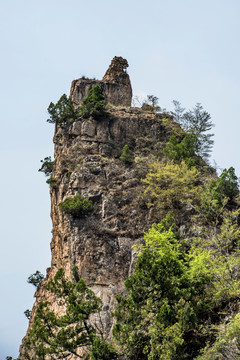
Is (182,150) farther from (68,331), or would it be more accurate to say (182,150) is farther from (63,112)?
(68,331)

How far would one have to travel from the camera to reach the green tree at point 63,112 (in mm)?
50562

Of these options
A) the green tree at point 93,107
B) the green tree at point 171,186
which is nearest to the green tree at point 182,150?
the green tree at point 171,186

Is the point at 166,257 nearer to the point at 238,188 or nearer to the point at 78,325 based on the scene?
the point at 78,325

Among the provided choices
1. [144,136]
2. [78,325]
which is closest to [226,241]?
[78,325]

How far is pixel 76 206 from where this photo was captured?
41031mm

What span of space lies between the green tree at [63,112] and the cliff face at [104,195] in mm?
902

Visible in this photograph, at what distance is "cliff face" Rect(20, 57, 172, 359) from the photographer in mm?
38812

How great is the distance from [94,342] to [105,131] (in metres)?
26.6

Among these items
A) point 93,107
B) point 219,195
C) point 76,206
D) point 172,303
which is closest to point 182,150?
point 219,195

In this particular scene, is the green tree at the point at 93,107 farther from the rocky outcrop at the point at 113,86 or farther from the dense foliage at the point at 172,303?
the dense foliage at the point at 172,303

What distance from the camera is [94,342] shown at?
27125 mm

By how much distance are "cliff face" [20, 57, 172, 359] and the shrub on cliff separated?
0.49 meters

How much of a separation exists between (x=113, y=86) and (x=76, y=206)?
22.7 m

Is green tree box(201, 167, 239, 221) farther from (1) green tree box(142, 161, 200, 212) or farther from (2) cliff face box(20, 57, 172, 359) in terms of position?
(2) cliff face box(20, 57, 172, 359)
